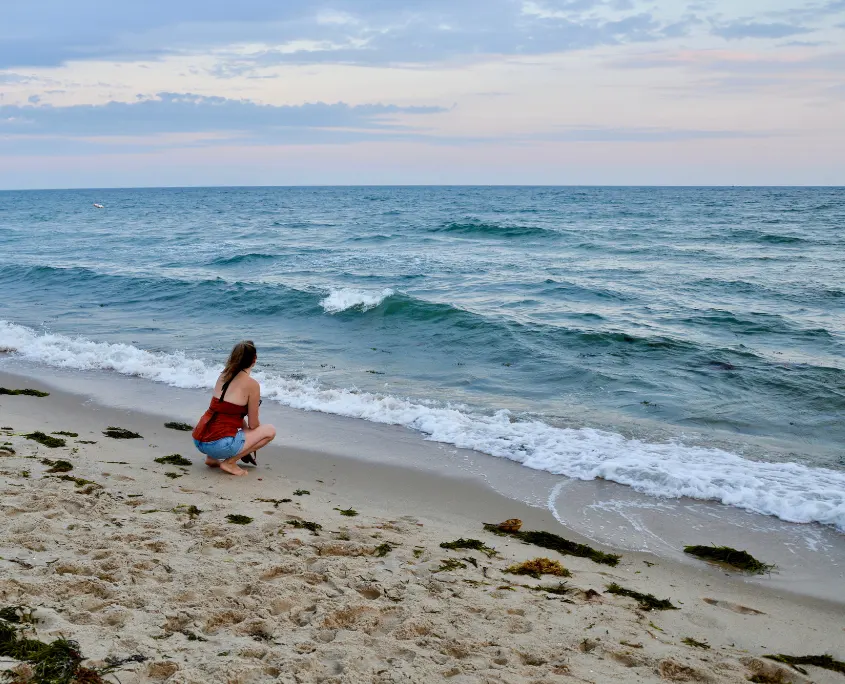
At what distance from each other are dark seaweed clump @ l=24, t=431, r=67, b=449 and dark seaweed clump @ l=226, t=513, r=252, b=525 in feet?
9.31

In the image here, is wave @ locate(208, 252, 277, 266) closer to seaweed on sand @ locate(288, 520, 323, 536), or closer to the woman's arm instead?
the woman's arm

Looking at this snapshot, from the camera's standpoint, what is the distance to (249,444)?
6.61 meters

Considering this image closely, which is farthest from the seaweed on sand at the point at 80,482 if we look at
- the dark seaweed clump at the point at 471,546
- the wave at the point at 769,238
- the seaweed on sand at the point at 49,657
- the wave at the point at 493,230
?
the wave at the point at 769,238

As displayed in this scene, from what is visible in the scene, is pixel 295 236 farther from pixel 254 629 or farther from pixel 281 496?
pixel 254 629

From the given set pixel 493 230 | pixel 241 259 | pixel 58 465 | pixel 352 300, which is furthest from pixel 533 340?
pixel 493 230

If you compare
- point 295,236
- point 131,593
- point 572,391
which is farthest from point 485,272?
point 131,593

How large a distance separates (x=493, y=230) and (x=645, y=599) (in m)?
31.5

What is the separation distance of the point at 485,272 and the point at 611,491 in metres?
15.7

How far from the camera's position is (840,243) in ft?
90.7

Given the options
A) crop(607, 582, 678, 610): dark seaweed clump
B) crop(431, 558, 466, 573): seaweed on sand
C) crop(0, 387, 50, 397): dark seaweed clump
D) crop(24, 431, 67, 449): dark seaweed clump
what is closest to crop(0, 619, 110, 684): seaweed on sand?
crop(431, 558, 466, 573): seaweed on sand

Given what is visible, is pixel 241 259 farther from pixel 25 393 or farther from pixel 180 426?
pixel 180 426

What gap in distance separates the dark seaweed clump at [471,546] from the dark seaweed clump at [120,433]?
13.8 ft

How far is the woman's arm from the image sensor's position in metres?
6.55

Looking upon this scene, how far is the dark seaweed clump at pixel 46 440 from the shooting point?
699cm
